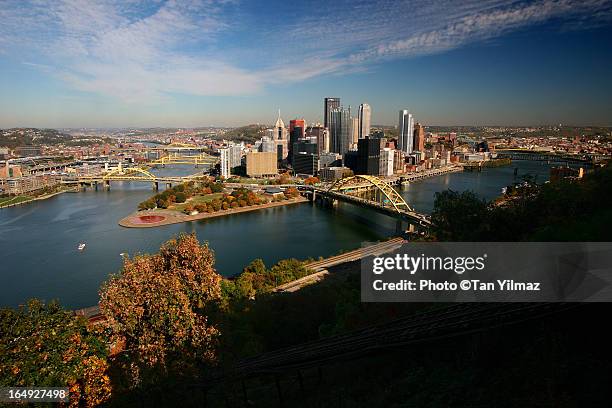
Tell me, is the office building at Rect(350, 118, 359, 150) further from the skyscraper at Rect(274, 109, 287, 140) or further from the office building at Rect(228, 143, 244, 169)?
the office building at Rect(228, 143, 244, 169)

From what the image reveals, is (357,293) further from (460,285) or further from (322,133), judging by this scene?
(322,133)

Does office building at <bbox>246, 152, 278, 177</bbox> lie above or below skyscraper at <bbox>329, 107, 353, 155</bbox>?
below

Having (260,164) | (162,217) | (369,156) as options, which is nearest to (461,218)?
(162,217)

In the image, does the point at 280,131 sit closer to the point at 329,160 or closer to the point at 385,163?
the point at 329,160

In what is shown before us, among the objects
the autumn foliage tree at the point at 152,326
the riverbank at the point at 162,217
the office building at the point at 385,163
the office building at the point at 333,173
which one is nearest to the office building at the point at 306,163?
the office building at the point at 333,173

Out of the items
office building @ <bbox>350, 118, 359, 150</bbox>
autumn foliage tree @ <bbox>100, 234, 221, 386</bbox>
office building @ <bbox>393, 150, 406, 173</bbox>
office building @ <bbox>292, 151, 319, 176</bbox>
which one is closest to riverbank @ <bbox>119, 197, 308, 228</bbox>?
office building @ <bbox>292, 151, 319, 176</bbox>
